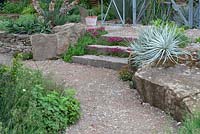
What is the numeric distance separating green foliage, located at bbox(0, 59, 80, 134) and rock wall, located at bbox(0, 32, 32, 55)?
3.51 m

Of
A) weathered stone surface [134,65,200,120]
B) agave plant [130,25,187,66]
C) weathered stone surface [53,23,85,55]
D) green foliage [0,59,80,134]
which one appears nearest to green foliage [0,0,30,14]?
weathered stone surface [53,23,85,55]

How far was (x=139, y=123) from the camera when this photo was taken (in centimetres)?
509

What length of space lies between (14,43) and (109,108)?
3.99m

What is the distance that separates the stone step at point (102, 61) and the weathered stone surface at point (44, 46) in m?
0.53

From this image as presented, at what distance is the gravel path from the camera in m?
4.95

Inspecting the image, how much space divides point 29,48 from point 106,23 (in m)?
2.75

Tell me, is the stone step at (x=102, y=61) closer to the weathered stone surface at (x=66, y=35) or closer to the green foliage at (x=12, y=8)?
the weathered stone surface at (x=66, y=35)

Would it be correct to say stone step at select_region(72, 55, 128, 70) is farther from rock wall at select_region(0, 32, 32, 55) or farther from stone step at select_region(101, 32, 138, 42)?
rock wall at select_region(0, 32, 32, 55)

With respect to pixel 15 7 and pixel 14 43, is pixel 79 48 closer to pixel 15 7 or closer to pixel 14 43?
pixel 14 43

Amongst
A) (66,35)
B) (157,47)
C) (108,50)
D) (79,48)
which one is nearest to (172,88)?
(157,47)

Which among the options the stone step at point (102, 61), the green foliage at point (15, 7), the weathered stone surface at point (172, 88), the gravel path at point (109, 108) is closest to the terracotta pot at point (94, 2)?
the green foliage at point (15, 7)

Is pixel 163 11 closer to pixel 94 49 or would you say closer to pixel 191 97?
pixel 94 49

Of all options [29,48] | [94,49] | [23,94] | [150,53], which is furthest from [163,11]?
[23,94]

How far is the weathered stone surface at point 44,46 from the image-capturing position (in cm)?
855
